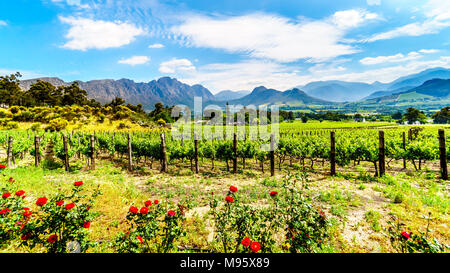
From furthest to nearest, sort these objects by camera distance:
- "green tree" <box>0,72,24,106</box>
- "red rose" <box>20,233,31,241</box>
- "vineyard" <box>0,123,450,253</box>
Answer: "green tree" <box>0,72,24,106</box> → "vineyard" <box>0,123,450,253</box> → "red rose" <box>20,233,31,241</box>

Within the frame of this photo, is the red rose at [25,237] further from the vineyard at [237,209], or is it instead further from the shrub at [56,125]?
the shrub at [56,125]

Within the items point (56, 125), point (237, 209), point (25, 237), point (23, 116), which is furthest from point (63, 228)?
point (23, 116)

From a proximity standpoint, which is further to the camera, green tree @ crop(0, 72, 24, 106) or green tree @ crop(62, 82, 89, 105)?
green tree @ crop(62, 82, 89, 105)

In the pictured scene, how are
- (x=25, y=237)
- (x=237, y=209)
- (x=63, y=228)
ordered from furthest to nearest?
(x=237, y=209) → (x=63, y=228) → (x=25, y=237)

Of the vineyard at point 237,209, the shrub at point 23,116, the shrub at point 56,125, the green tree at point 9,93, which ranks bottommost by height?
the vineyard at point 237,209

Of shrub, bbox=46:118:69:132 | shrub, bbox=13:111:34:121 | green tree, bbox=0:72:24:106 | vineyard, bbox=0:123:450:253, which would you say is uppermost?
green tree, bbox=0:72:24:106

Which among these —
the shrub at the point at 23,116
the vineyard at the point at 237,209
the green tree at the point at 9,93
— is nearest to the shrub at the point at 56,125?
the shrub at the point at 23,116

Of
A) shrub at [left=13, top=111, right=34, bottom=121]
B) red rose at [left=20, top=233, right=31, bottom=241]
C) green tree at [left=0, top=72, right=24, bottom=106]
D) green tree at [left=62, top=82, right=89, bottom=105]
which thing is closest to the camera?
red rose at [left=20, top=233, right=31, bottom=241]

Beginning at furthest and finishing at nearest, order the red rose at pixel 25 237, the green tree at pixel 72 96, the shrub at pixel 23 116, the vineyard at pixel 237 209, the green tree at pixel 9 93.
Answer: the green tree at pixel 72 96
the green tree at pixel 9 93
the shrub at pixel 23 116
the vineyard at pixel 237 209
the red rose at pixel 25 237

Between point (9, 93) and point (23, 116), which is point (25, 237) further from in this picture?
point (9, 93)

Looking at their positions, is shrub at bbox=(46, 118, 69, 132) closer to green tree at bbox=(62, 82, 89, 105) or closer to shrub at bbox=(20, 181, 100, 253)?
green tree at bbox=(62, 82, 89, 105)

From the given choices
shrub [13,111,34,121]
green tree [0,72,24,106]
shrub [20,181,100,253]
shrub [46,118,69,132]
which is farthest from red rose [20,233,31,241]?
green tree [0,72,24,106]

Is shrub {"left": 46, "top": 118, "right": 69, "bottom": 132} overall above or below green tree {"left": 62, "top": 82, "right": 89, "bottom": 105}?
below
